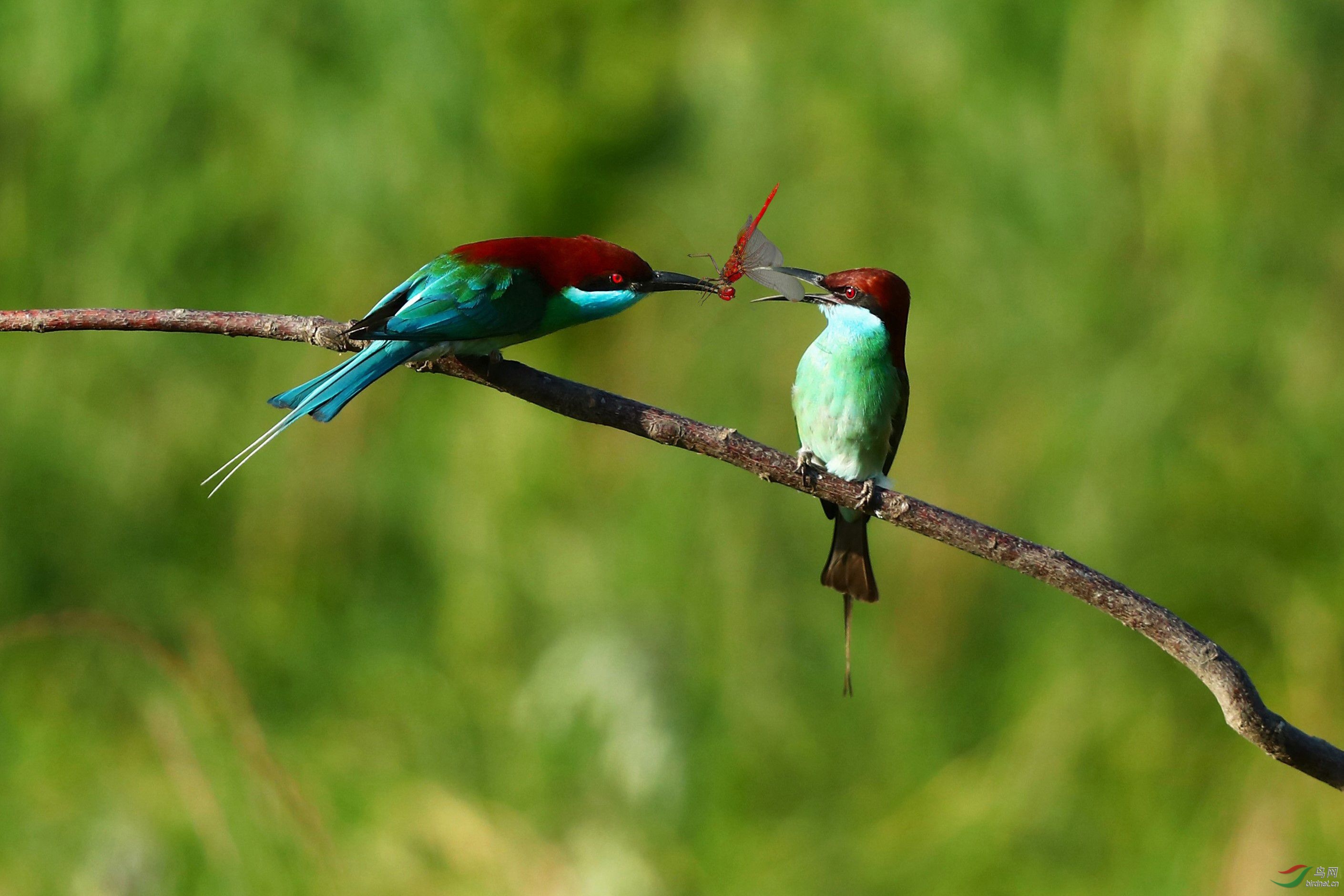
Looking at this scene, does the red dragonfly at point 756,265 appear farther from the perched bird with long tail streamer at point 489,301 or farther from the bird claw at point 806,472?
the bird claw at point 806,472

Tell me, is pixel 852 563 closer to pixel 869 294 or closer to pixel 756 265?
pixel 869 294

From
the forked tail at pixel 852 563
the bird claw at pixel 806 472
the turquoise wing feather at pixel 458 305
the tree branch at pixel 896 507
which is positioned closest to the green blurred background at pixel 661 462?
the forked tail at pixel 852 563

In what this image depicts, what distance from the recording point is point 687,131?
4.05 meters

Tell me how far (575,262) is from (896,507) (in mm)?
633

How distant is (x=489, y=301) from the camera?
Result: 1750 mm

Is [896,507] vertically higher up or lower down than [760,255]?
lower down

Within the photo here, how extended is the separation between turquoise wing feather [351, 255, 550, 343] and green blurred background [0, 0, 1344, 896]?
1.46m

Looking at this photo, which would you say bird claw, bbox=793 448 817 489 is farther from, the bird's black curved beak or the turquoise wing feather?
the turquoise wing feather

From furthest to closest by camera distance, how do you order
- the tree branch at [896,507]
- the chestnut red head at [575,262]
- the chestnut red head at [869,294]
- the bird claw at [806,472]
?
the chestnut red head at [869,294] → the chestnut red head at [575,262] → the bird claw at [806,472] → the tree branch at [896,507]

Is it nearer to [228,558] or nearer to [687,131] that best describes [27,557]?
[228,558]

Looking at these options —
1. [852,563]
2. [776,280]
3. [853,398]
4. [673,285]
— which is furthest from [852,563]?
[673,285]

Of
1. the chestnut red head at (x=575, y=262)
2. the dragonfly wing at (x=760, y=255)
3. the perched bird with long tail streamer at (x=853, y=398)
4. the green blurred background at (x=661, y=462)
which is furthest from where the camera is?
the green blurred background at (x=661, y=462)

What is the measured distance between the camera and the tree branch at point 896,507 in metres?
1.29

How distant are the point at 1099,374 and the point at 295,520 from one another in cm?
256
